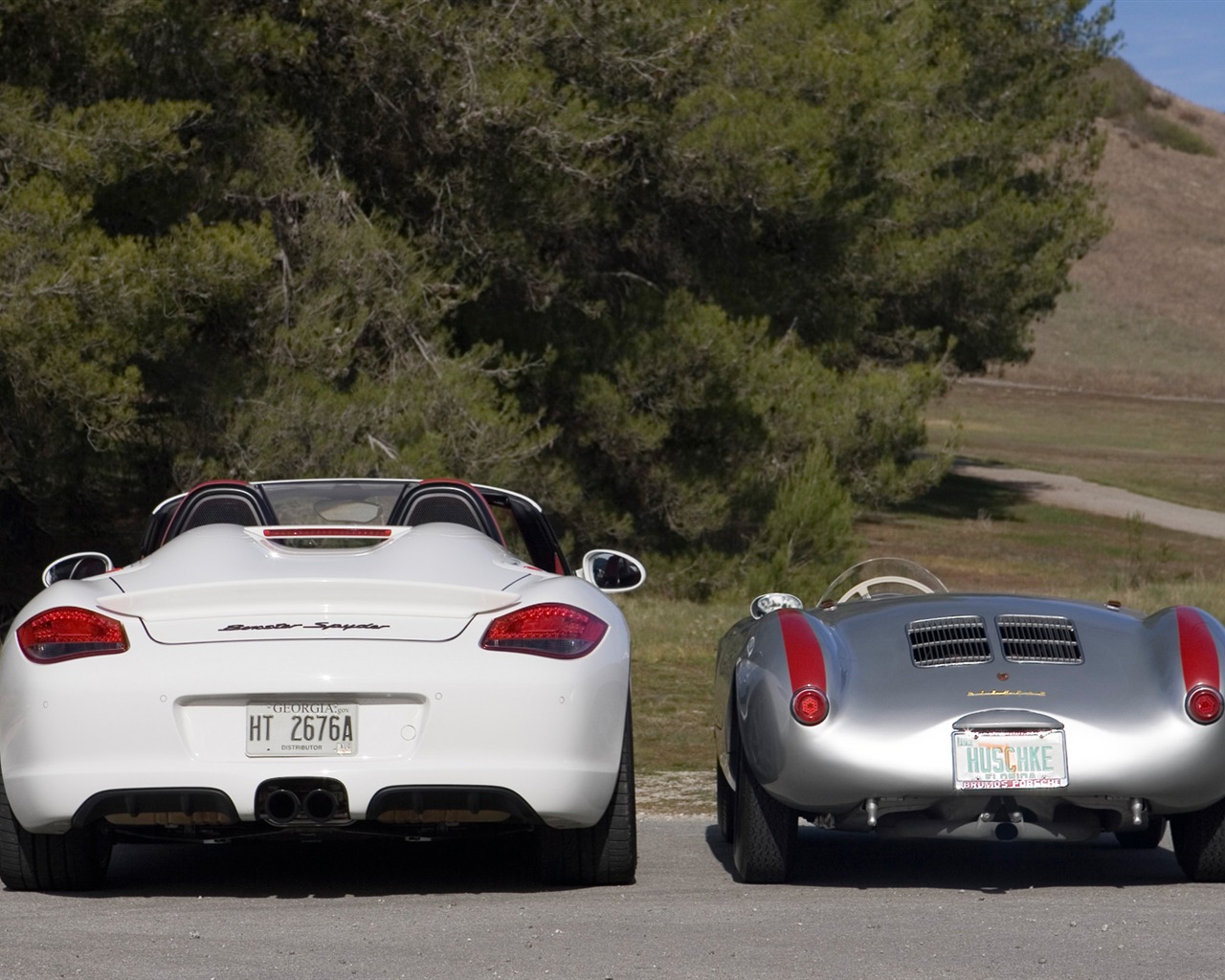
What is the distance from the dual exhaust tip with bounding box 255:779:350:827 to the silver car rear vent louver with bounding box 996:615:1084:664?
2.05 m

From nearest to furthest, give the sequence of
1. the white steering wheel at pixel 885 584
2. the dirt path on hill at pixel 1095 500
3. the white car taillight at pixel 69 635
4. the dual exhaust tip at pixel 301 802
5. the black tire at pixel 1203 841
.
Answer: the dual exhaust tip at pixel 301 802
the white car taillight at pixel 69 635
the black tire at pixel 1203 841
the white steering wheel at pixel 885 584
the dirt path on hill at pixel 1095 500

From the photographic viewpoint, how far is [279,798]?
537cm

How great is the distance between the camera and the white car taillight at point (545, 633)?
5.56 metres

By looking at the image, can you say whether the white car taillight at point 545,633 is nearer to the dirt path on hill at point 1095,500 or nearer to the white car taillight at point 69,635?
the white car taillight at point 69,635

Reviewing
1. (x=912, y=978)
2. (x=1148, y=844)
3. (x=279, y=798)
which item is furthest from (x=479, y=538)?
(x=1148, y=844)

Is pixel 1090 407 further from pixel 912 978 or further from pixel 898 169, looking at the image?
pixel 912 978

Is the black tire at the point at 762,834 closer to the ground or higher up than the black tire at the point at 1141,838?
higher up

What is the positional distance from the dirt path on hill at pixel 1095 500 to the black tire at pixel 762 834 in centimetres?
3740

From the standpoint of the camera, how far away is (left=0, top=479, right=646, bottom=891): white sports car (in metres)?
5.39

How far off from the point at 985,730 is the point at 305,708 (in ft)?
6.40

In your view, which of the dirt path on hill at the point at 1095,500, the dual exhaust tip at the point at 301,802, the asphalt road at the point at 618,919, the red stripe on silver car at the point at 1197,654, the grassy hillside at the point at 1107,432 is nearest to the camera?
the asphalt road at the point at 618,919

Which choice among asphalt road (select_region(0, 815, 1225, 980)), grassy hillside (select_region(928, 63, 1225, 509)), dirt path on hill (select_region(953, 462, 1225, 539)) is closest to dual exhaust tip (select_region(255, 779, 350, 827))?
asphalt road (select_region(0, 815, 1225, 980))

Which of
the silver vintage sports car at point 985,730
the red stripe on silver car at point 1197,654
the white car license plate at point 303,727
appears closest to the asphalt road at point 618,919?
the silver vintage sports car at point 985,730

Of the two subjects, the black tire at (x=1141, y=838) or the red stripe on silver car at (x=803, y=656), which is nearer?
the red stripe on silver car at (x=803, y=656)
